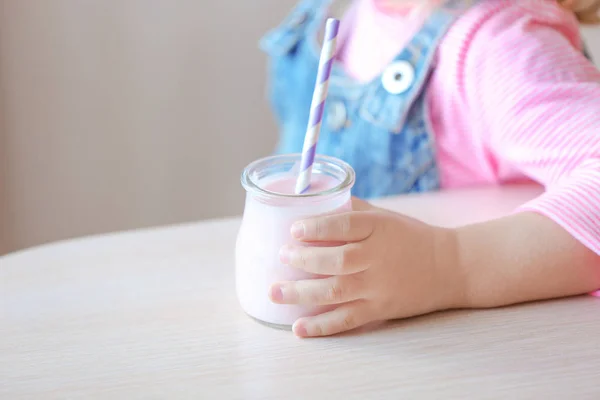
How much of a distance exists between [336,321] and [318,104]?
15cm

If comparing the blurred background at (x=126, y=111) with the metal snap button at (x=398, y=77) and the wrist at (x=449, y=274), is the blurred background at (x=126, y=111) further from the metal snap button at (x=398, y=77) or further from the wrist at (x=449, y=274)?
the wrist at (x=449, y=274)

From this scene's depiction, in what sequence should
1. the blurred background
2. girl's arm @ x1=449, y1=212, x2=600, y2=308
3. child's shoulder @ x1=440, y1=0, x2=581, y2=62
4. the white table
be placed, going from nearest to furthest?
the white table → girl's arm @ x1=449, y1=212, x2=600, y2=308 → child's shoulder @ x1=440, y1=0, x2=581, y2=62 → the blurred background

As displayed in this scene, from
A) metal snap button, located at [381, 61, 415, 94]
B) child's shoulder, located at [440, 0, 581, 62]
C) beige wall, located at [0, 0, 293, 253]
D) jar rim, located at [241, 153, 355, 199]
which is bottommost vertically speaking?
beige wall, located at [0, 0, 293, 253]

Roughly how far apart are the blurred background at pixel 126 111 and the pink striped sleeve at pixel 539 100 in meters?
0.54

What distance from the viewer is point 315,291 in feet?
1.72

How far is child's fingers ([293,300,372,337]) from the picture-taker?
527 mm

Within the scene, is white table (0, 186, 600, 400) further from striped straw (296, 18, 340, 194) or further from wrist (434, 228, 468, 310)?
striped straw (296, 18, 340, 194)

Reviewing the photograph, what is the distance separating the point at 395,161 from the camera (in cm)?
87

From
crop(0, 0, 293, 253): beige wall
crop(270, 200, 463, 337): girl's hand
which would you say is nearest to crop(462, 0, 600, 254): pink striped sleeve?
crop(270, 200, 463, 337): girl's hand

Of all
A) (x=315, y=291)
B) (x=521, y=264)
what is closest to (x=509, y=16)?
(x=521, y=264)

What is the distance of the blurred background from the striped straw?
2.65 ft

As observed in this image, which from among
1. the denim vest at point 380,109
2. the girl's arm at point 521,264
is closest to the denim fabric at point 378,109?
the denim vest at point 380,109

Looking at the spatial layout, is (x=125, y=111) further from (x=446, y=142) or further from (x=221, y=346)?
(x=221, y=346)

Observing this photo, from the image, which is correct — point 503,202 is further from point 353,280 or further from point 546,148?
point 353,280
